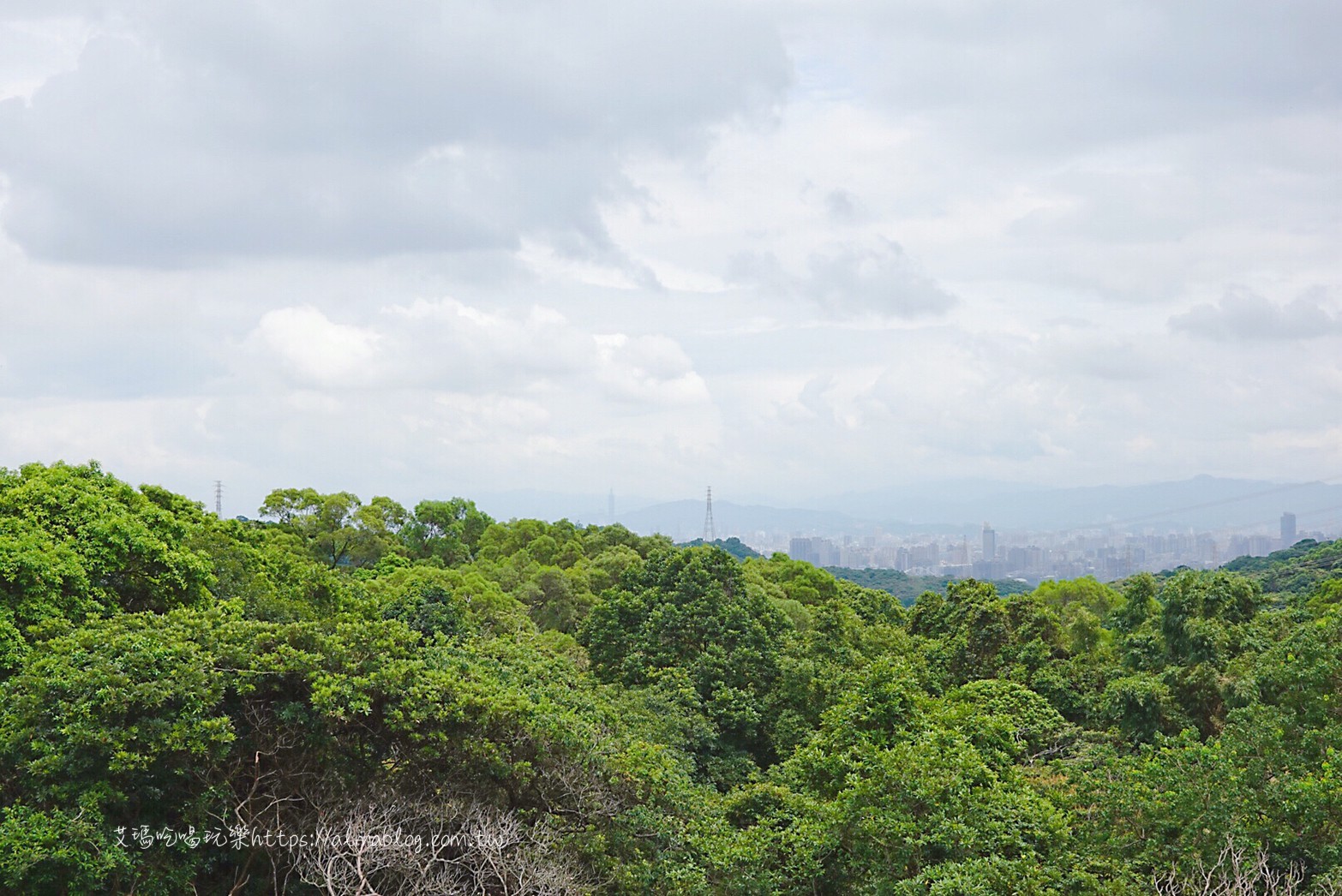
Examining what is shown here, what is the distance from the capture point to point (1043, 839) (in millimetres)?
12430

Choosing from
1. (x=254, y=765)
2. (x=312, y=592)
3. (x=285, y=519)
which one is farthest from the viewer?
(x=285, y=519)

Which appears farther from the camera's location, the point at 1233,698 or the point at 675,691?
the point at 675,691

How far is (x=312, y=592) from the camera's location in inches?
731

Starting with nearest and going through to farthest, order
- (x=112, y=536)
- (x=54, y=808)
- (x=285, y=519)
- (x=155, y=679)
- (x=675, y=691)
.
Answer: (x=54, y=808)
(x=155, y=679)
(x=112, y=536)
(x=675, y=691)
(x=285, y=519)

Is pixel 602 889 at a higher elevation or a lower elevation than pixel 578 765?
lower

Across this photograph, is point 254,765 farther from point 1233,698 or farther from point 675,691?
point 1233,698

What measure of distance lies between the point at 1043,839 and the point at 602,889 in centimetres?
531

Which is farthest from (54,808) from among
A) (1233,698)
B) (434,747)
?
(1233,698)

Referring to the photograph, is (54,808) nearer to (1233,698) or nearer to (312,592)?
(312,592)

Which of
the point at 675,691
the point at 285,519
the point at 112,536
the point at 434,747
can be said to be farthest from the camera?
the point at 285,519

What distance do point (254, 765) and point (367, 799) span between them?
1303 millimetres

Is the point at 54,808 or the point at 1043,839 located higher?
the point at 54,808

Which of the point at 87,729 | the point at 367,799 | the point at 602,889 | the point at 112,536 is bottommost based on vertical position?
the point at 602,889

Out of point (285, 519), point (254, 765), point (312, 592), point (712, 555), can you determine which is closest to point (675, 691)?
point (712, 555)
